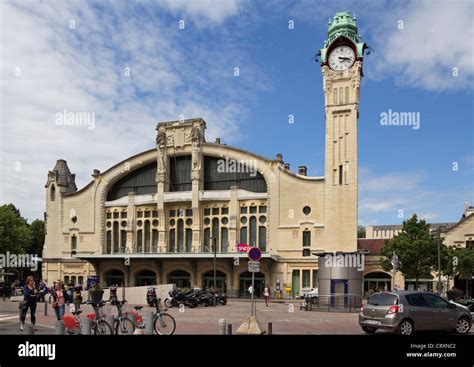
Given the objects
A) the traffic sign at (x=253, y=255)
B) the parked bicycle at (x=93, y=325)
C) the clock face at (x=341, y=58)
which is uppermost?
the clock face at (x=341, y=58)

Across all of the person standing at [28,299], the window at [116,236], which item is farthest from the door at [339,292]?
the window at [116,236]

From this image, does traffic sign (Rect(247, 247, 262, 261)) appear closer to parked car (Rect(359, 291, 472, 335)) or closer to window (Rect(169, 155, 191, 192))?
parked car (Rect(359, 291, 472, 335))

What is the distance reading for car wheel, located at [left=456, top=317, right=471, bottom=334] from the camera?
16.3m

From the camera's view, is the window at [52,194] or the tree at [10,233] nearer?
the window at [52,194]

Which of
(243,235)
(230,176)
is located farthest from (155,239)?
(230,176)

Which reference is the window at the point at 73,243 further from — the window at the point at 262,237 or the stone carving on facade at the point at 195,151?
the window at the point at 262,237

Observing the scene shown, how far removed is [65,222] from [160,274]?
14588mm

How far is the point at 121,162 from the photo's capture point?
186ft

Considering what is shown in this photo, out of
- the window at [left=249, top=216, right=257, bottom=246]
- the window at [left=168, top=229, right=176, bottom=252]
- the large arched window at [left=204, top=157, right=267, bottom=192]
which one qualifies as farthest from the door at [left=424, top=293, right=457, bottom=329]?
the window at [left=168, top=229, right=176, bottom=252]

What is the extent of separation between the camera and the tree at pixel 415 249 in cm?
4166

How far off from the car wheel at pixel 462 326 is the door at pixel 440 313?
0.23 m
